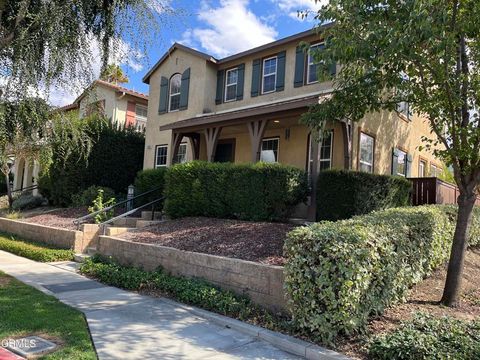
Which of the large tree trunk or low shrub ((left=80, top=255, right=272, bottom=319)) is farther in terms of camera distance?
the large tree trunk

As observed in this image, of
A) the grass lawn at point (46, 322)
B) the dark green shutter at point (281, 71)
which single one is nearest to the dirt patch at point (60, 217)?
the grass lawn at point (46, 322)

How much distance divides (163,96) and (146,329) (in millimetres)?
14625

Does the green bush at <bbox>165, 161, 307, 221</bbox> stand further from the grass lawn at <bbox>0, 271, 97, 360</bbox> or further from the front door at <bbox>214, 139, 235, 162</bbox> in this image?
the grass lawn at <bbox>0, 271, 97, 360</bbox>

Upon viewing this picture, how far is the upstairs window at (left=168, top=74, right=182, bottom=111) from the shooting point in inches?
713

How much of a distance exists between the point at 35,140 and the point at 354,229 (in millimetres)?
4713

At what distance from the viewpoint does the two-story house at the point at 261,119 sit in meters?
12.7

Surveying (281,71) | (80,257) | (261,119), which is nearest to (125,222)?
(80,257)

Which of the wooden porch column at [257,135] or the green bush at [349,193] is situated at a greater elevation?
the wooden porch column at [257,135]

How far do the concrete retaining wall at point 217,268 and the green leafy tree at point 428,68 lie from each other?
9.21ft

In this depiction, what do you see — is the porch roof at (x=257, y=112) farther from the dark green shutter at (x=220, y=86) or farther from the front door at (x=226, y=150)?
the dark green shutter at (x=220, y=86)

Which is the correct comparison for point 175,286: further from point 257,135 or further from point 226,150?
point 226,150

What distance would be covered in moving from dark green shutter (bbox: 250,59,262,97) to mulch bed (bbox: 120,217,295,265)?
6.69 metres

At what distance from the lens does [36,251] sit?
10.3 metres

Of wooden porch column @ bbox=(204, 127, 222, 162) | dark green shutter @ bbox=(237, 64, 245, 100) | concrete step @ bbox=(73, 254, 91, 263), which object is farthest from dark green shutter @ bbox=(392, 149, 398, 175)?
concrete step @ bbox=(73, 254, 91, 263)
